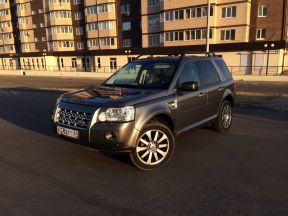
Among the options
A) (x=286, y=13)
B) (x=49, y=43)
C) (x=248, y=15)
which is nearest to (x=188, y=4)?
(x=248, y=15)

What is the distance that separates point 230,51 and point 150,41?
52.1 feet

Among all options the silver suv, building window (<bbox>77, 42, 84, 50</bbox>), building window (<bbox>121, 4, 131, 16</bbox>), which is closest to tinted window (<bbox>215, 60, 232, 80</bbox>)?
the silver suv

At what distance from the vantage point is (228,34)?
3891cm

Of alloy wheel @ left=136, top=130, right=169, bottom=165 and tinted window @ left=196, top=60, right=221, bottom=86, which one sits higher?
tinted window @ left=196, top=60, right=221, bottom=86

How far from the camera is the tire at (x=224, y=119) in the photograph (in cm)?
661

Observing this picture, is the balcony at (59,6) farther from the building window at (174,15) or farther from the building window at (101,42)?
the building window at (174,15)

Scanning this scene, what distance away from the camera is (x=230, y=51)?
118ft

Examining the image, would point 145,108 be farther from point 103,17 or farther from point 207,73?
point 103,17

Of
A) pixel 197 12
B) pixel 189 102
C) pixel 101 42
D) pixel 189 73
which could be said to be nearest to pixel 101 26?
pixel 101 42

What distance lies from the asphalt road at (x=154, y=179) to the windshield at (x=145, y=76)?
1429 mm

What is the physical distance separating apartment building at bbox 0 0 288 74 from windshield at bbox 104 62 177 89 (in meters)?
20.3

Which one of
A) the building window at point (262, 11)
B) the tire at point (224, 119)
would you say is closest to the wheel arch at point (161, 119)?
the tire at point (224, 119)

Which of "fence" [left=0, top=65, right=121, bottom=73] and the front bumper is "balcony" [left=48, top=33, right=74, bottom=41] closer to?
"fence" [left=0, top=65, right=121, bottom=73]

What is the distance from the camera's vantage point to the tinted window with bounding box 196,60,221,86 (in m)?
Result: 5.88
